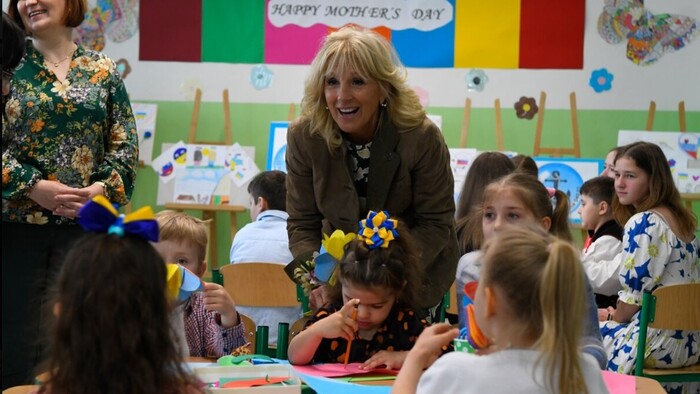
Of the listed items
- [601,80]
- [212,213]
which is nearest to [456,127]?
[601,80]

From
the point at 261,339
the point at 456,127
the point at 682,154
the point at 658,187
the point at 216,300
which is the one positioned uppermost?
the point at 456,127

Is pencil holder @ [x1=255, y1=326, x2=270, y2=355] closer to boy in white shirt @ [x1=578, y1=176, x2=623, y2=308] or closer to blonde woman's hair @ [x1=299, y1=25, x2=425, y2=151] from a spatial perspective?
blonde woman's hair @ [x1=299, y1=25, x2=425, y2=151]

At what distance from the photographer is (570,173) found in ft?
21.5

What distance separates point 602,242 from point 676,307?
93cm

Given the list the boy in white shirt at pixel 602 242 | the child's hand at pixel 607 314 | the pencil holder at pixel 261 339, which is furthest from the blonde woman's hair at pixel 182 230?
the child's hand at pixel 607 314

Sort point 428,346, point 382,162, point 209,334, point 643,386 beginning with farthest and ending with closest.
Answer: point 382,162
point 209,334
point 643,386
point 428,346

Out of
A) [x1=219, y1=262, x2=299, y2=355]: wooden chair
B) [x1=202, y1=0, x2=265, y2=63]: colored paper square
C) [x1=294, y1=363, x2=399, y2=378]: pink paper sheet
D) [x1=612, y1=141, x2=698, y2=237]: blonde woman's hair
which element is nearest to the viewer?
[x1=294, y1=363, x2=399, y2=378]: pink paper sheet

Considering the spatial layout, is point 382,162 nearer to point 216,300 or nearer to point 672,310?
point 216,300

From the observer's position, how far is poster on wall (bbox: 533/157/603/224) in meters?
6.52

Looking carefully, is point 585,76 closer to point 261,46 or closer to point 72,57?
point 261,46

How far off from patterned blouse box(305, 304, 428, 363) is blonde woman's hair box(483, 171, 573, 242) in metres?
0.60

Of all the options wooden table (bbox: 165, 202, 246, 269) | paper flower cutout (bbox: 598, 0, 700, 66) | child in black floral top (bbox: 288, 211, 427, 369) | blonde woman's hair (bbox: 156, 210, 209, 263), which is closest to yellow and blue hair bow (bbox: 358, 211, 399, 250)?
child in black floral top (bbox: 288, 211, 427, 369)

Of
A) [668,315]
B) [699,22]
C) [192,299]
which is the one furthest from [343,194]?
[699,22]

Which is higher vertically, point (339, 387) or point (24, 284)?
point (24, 284)
